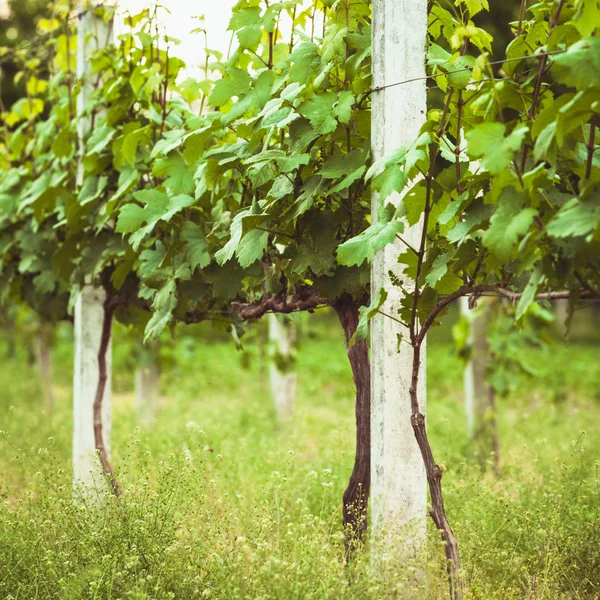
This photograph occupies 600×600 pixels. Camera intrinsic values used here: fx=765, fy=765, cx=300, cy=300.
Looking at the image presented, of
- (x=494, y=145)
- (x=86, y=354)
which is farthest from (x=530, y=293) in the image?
(x=86, y=354)

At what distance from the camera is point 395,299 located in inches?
97.0

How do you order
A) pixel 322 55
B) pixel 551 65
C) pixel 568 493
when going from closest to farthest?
pixel 551 65, pixel 322 55, pixel 568 493

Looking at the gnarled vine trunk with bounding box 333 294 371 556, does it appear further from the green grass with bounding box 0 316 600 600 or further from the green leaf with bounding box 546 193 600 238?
the green leaf with bounding box 546 193 600 238

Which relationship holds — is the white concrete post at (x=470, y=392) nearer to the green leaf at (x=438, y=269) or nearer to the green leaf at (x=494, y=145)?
the green leaf at (x=438, y=269)

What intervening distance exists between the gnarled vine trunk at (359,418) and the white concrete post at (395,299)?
26 centimetres

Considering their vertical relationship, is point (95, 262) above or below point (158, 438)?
above

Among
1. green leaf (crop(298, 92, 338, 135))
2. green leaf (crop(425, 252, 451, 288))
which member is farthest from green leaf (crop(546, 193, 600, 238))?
green leaf (crop(298, 92, 338, 135))

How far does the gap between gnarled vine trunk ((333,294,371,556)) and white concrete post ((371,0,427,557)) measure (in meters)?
0.26

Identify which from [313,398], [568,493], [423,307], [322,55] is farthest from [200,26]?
[313,398]

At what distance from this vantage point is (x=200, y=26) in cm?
329

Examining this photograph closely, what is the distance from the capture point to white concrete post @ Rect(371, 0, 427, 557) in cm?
243

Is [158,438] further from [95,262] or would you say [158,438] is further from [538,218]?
[538,218]

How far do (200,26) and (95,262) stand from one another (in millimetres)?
1232

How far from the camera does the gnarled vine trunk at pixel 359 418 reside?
9.01 ft
